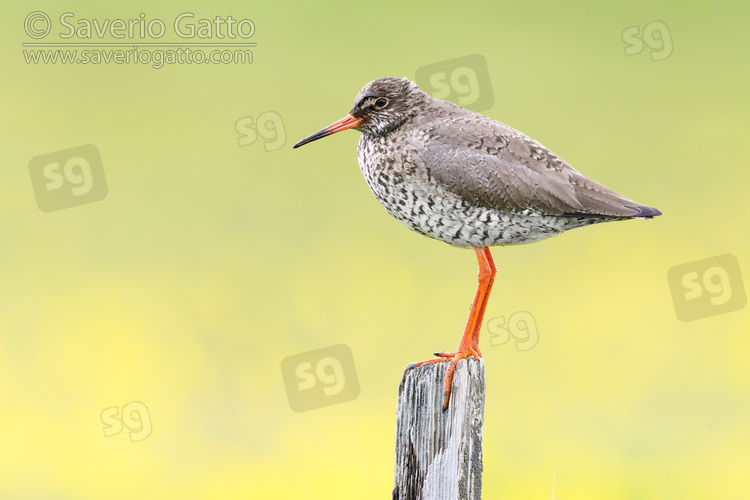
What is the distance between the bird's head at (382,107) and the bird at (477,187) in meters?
0.04

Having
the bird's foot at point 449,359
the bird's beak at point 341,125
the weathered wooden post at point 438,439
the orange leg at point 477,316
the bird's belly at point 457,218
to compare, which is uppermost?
the bird's beak at point 341,125

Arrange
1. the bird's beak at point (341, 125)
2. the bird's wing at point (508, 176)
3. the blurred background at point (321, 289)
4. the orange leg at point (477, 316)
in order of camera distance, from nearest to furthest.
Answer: the bird's wing at point (508, 176) < the orange leg at point (477, 316) < the bird's beak at point (341, 125) < the blurred background at point (321, 289)

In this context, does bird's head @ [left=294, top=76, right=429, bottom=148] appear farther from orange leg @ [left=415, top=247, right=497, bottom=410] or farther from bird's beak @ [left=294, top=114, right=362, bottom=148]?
orange leg @ [left=415, top=247, right=497, bottom=410]

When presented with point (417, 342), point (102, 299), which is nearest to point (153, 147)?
point (102, 299)

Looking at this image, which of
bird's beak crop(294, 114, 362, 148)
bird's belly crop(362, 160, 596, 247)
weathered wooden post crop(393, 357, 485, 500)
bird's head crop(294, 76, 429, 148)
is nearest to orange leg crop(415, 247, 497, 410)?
bird's belly crop(362, 160, 596, 247)

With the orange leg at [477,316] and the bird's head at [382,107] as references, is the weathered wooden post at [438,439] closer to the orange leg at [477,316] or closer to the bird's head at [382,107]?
the orange leg at [477,316]

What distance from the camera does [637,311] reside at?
9.60m

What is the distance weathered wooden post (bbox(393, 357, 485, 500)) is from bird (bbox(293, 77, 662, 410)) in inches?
15.2

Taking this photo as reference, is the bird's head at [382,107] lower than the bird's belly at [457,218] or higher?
higher

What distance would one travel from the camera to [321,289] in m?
9.84

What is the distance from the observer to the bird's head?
5055mm

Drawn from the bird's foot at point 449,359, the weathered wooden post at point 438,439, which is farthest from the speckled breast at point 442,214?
the weathered wooden post at point 438,439

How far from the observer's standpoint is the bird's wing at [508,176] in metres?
4.63

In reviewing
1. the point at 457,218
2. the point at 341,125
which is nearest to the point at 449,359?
the point at 457,218
